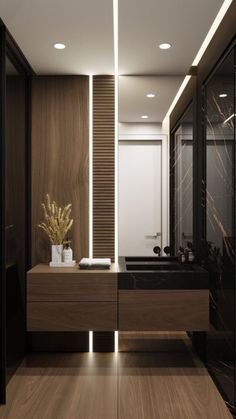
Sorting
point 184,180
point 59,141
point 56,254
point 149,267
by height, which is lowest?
point 149,267

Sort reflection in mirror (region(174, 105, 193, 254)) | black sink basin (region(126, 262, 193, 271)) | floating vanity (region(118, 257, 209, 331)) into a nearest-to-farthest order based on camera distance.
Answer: floating vanity (region(118, 257, 209, 331)) → black sink basin (region(126, 262, 193, 271)) → reflection in mirror (region(174, 105, 193, 254))

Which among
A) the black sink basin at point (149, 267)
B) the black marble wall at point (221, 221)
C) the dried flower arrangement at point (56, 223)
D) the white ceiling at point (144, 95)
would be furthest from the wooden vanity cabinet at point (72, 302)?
the white ceiling at point (144, 95)

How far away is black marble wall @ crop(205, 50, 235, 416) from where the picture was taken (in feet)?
8.21

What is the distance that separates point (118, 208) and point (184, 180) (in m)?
0.60

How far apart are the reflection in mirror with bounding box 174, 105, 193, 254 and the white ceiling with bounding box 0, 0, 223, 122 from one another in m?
0.22

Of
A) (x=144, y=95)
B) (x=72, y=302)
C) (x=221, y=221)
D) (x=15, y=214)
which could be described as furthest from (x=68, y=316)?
(x=144, y=95)

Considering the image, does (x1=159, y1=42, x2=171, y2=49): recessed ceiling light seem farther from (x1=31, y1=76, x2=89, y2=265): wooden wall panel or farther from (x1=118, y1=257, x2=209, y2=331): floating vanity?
(x1=118, y1=257, x2=209, y2=331): floating vanity

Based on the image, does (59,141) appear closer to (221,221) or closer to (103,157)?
(103,157)

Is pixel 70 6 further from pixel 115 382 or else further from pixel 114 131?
pixel 115 382

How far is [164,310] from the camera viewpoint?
2979 mm

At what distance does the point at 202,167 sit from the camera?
3229 millimetres

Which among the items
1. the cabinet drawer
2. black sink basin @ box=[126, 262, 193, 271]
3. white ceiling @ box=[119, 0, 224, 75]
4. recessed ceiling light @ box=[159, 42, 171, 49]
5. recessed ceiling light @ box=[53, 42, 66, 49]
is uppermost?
recessed ceiling light @ box=[53, 42, 66, 49]

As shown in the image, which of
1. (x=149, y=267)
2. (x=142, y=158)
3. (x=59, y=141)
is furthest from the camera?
(x=59, y=141)

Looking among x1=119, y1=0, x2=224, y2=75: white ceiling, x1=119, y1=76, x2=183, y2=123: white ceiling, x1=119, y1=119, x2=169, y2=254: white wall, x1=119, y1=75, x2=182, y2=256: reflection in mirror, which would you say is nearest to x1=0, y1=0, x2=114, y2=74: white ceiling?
x1=119, y1=0, x2=224, y2=75: white ceiling
